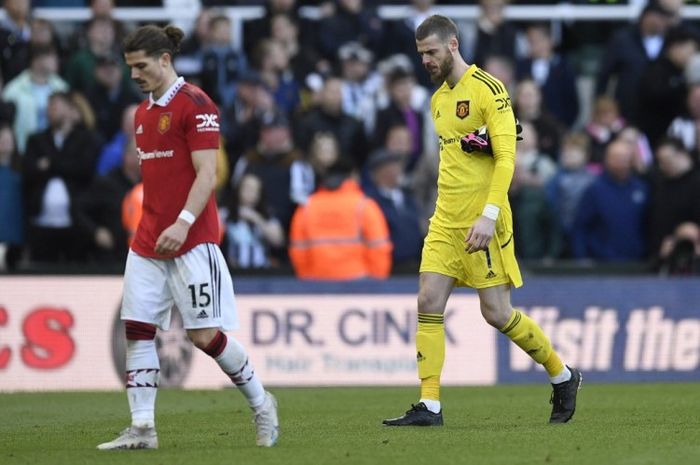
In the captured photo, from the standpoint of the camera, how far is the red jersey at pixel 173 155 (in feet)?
29.6

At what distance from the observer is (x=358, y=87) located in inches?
735

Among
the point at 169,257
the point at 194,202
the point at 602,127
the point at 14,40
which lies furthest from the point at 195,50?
the point at 194,202

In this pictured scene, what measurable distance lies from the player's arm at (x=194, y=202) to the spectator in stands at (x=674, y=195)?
8745mm

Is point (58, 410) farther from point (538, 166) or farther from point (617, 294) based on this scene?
point (538, 166)

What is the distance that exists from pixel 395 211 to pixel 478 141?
6.79m

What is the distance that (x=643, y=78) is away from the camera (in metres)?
18.7

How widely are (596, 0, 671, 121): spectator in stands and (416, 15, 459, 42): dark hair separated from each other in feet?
31.0

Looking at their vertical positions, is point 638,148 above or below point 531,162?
above

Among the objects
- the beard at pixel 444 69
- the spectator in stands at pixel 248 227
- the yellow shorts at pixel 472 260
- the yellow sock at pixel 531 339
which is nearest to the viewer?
the beard at pixel 444 69

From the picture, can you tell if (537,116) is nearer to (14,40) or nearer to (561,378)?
(14,40)

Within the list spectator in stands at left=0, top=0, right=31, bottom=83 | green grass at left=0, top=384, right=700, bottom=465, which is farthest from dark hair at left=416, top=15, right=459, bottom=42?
spectator in stands at left=0, top=0, right=31, bottom=83

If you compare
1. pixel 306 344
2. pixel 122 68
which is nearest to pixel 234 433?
pixel 306 344

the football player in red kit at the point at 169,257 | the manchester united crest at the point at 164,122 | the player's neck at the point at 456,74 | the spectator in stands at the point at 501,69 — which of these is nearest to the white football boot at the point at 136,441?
the football player in red kit at the point at 169,257

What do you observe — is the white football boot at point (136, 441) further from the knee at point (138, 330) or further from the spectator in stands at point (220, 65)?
the spectator in stands at point (220, 65)
